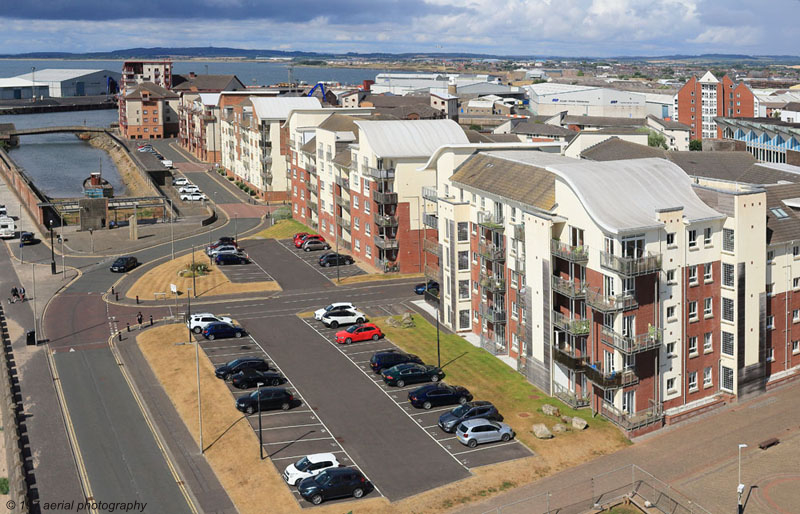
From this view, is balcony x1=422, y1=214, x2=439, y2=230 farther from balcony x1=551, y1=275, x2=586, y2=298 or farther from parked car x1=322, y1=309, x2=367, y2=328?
balcony x1=551, y1=275, x2=586, y2=298

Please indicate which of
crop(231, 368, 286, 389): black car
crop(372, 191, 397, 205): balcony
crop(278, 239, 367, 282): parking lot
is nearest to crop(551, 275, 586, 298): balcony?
crop(231, 368, 286, 389): black car

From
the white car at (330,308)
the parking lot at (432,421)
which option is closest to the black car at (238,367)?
the parking lot at (432,421)

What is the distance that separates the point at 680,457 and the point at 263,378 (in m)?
26.7

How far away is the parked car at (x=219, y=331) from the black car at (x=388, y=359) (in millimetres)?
13101

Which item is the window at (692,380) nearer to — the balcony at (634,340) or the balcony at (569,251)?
the balcony at (634,340)

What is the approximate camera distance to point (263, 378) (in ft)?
200

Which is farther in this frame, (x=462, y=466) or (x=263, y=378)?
(x=263, y=378)

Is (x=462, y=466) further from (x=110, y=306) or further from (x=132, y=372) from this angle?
(x=110, y=306)

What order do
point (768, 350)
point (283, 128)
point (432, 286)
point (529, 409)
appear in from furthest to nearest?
point (283, 128) → point (432, 286) → point (768, 350) → point (529, 409)

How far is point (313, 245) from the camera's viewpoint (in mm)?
103562

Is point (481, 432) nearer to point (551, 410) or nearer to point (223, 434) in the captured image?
point (551, 410)

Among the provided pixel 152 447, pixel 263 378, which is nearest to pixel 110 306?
pixel 263 378

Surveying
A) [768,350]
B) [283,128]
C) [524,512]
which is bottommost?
[524,512]

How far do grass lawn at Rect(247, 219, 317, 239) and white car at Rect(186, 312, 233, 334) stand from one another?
1500 inches
